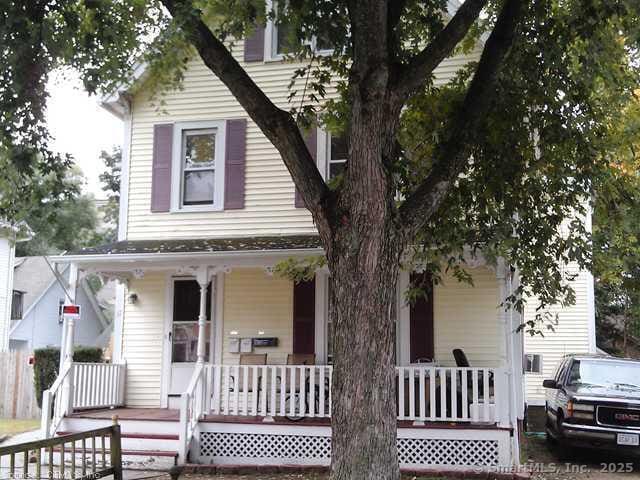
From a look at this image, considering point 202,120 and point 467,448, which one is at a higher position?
point 202,120

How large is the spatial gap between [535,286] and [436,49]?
11.5ft

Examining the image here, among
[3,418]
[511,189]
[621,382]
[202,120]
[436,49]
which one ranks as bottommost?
[3,418]

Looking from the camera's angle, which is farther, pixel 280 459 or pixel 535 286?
pixel 280 459

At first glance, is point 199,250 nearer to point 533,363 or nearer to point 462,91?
point 462,91

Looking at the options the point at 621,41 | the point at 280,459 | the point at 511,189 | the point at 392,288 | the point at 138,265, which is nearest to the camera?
the point at 392,288

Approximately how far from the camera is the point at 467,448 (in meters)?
10.2

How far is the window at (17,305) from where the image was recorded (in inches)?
1118

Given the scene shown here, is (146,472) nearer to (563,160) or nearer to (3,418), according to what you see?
(563,160)

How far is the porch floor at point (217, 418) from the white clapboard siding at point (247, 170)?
3251mm

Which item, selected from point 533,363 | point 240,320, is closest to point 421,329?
point 240,320

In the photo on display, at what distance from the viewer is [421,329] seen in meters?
12.2

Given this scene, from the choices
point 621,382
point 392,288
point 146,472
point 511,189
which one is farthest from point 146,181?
point 621,382

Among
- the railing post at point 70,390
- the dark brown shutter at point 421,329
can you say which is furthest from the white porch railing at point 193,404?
the dark brown shutter at point 421,329

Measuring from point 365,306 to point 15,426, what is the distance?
13.6m
